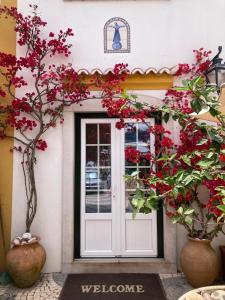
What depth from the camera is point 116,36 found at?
5348 millimetres

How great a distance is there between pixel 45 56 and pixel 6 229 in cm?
325

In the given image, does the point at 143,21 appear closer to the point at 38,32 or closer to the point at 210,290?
the point at 38,32

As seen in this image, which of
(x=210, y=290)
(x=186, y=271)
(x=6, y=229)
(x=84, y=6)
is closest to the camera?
(x=210, y=290)

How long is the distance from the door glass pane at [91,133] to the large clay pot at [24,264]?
210 cm

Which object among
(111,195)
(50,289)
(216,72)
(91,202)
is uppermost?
(216,72)

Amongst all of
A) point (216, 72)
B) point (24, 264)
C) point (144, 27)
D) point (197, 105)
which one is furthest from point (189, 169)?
point (144, 27)

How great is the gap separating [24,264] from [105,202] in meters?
1.74

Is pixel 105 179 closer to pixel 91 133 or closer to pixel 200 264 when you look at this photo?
pixel 91 133

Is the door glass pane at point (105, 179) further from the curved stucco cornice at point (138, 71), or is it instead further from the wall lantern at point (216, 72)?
the wall lantern at point (216, 72)

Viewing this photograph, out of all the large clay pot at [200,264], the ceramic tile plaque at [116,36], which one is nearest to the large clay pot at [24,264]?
the large clay pot at [200,264]

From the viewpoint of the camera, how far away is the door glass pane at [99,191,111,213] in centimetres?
529

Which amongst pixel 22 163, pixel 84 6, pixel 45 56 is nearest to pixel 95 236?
pixel 22 163

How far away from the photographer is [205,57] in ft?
17.1

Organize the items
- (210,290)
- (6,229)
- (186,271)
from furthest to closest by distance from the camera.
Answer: (6,229) → (186,271) → (210,290)
